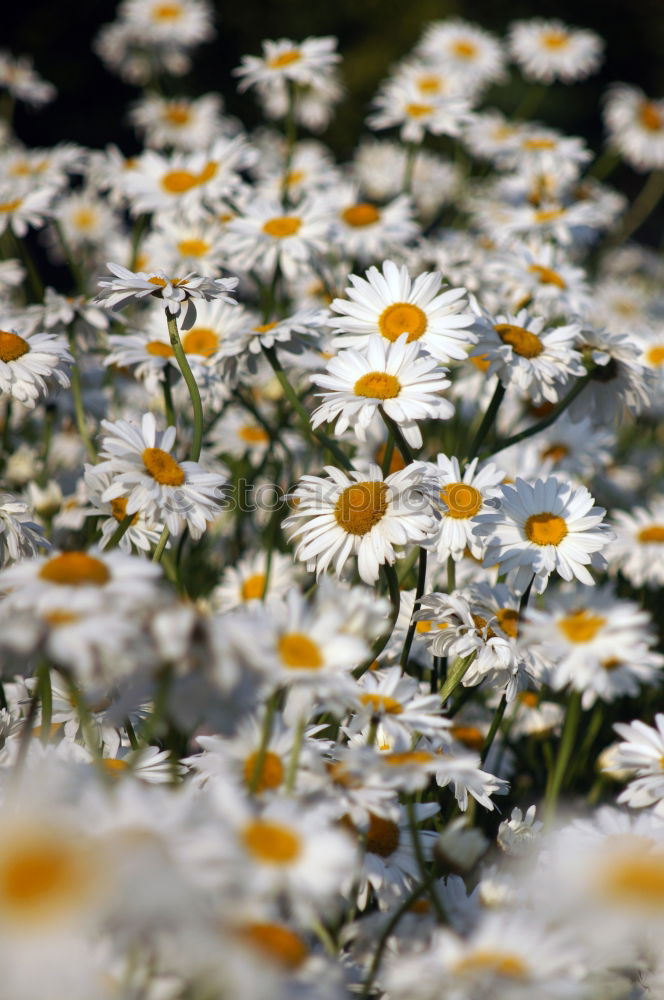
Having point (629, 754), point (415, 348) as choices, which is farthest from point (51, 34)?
point (629, 754)

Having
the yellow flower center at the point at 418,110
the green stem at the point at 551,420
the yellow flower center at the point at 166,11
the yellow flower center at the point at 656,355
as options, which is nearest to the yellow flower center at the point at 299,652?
the green stem at the point at 551,420

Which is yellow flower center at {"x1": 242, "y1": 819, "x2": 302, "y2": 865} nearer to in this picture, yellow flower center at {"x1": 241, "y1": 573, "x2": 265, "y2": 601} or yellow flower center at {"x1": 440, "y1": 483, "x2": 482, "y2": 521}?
yellow flower center at {"x1": 440, "y1": 483, "x2": 482, "y2": 521}

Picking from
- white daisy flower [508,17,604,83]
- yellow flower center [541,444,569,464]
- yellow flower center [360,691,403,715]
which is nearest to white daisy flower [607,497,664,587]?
yellow flower center [541,444,569,464]

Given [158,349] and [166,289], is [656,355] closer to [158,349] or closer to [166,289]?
[158,349]

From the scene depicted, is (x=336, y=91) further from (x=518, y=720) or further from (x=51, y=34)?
(x=51, y=34)

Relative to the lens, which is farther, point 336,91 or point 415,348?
point 336,91

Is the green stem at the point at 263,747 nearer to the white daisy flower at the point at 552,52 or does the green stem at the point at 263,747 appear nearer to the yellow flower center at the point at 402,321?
the yellow flower center at the point at 402,321
